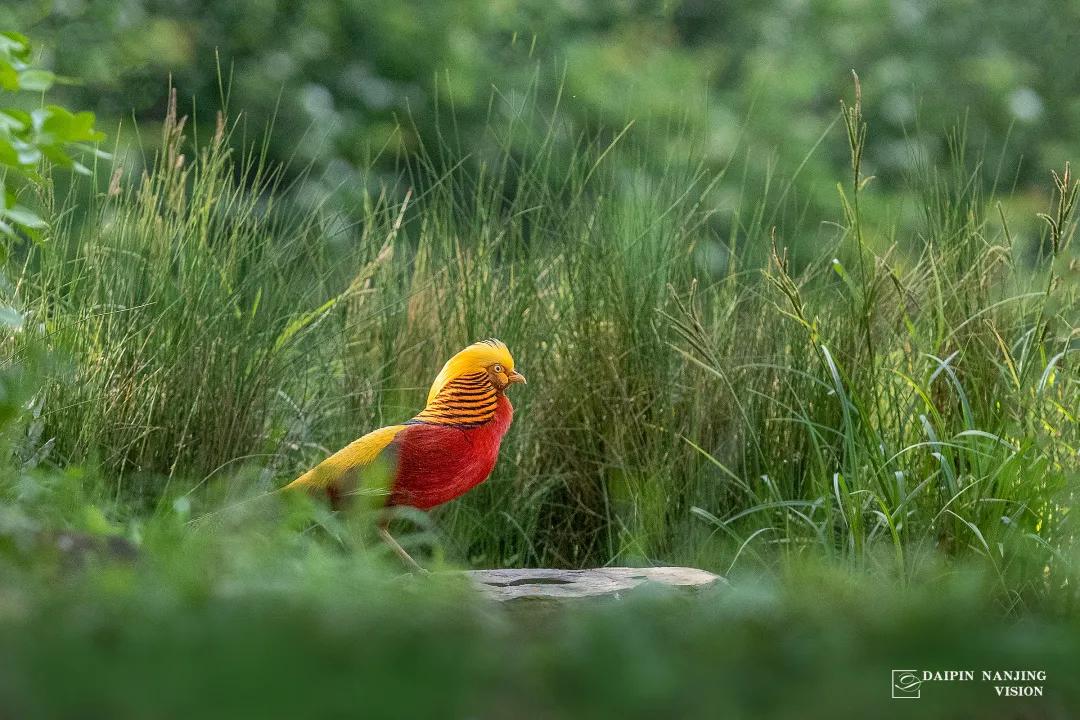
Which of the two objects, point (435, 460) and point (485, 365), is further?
point (485, 365)

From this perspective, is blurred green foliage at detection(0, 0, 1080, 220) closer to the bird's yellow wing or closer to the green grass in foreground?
the bird's yellow wing

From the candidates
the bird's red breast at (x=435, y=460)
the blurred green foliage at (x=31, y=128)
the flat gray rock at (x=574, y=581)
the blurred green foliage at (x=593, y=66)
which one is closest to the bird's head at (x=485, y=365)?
the bird's red breast at (x=435, y=460)

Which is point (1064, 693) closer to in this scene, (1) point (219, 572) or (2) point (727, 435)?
(1) point (219, 572)

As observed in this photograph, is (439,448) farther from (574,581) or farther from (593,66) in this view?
(593,66)

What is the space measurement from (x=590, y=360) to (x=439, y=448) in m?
0.87

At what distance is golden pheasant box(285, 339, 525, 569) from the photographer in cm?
299

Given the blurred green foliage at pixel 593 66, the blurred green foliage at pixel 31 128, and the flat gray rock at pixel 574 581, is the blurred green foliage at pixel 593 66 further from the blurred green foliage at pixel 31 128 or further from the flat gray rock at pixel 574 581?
the blurred green foliage at pixel 31 128

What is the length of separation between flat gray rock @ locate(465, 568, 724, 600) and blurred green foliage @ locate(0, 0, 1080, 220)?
5.52 m

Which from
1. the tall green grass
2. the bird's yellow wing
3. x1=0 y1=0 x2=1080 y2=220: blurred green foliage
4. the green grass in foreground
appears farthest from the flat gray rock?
x1=0 y1=0 x2=1080 y2=220: blurred green foliage

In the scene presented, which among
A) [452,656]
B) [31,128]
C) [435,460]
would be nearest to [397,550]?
[435,460]

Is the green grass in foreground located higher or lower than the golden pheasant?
higher

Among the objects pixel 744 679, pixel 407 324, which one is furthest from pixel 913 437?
pixel 744 679

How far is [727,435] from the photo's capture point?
12.0 feet

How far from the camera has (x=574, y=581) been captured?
110 inches
